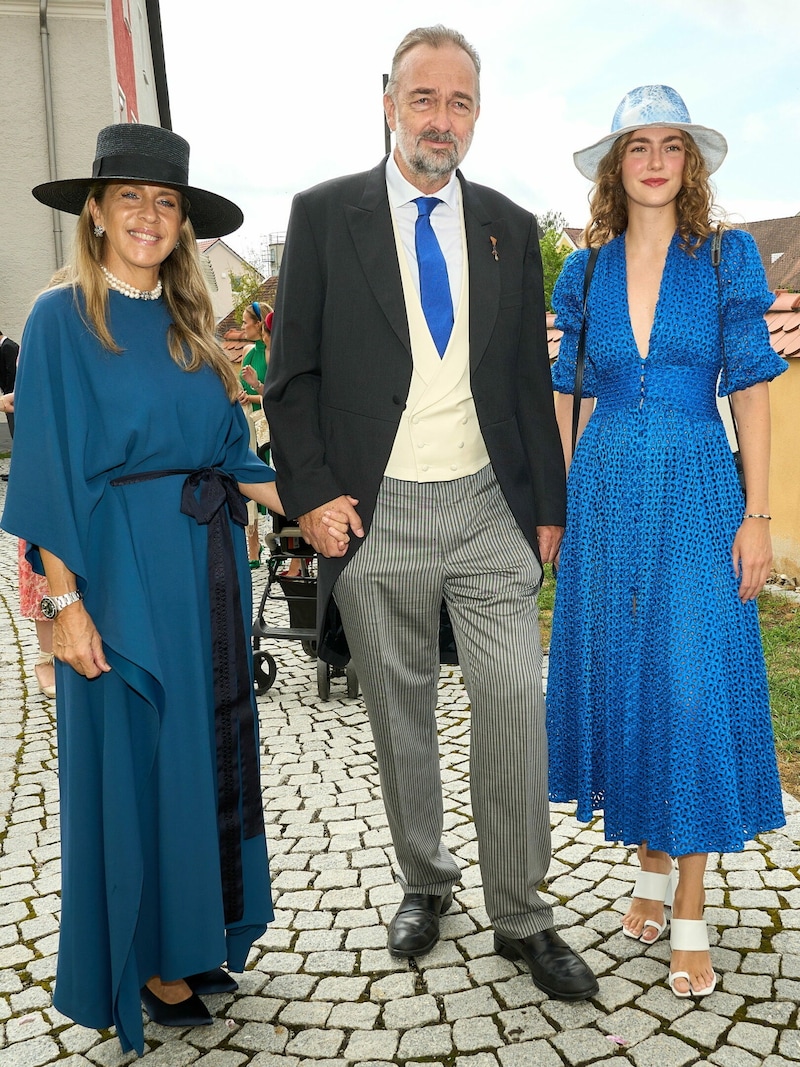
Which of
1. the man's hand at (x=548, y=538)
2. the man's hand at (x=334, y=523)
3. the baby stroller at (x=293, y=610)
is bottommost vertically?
the baby stroller at (x=293, y=610)

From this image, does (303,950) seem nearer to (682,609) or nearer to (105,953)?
(105,953)

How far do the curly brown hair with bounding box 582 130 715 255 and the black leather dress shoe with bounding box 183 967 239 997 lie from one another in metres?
2.51

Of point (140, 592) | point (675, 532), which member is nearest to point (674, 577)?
point (675, 532)

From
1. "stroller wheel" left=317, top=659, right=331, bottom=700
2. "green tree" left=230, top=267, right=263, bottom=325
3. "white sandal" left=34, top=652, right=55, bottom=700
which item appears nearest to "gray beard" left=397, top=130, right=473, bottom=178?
"stroller wheel" left=317, top=659, right=331, bottom=700

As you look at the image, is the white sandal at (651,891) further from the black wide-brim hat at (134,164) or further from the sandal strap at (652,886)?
the black wide-brim hat at (134,164)

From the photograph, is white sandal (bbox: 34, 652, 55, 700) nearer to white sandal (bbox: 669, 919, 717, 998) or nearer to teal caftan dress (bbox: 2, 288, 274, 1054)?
teal caftan dress (bbox: 2, 288, 274, 1054)

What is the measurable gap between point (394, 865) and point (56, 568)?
1880mm

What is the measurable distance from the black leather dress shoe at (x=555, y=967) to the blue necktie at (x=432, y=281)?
67.6 inches

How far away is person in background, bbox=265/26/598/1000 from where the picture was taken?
9.37 ft

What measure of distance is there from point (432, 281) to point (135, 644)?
4.28 ft

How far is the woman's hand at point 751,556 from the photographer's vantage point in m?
2.88

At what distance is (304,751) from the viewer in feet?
16.8

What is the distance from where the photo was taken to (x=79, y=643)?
255 cm

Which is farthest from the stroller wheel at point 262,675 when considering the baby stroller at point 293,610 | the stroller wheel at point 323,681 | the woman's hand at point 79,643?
the woman's hand at point 79,643
